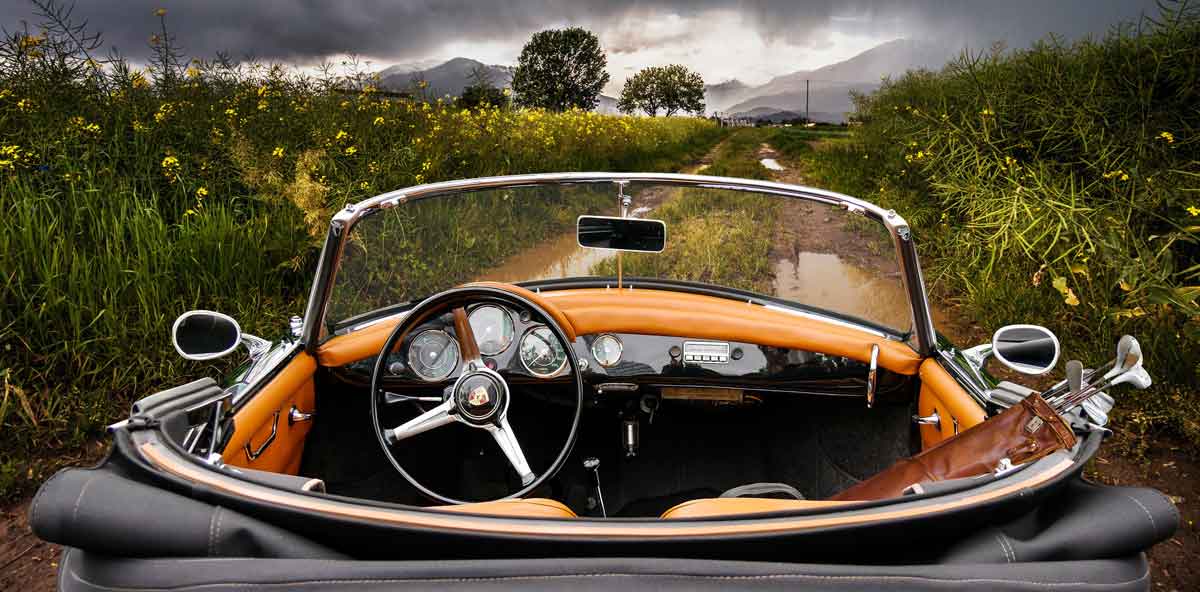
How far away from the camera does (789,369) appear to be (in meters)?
2.64

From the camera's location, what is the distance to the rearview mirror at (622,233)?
237 cm

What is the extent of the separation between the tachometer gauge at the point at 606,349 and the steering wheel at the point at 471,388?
46 cm

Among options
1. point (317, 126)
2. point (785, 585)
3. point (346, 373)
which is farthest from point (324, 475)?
point (317, 126)

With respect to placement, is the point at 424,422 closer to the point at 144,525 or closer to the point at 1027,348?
the point at 144,525

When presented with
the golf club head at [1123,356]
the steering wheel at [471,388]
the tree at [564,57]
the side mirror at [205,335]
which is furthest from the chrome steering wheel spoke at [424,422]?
the tree at [564,57]

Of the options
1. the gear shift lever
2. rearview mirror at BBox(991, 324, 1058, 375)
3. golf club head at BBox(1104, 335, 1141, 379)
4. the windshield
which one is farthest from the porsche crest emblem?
golf club head at BBox(1104, 335, 1141, 379)

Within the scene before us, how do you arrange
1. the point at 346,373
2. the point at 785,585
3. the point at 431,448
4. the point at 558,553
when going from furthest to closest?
1. the point at 431,448
2. the point at 346,373
3. the point at 558,553
4. the point at 785,585

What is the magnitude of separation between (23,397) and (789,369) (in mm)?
4051

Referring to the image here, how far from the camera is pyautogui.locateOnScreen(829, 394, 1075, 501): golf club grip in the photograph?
1406 mm

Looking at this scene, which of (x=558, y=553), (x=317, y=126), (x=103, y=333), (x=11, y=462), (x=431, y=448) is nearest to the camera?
(x=558, y=553)

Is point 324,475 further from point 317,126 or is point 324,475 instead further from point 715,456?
point 317,126

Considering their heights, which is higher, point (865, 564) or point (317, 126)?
point (317, 126)

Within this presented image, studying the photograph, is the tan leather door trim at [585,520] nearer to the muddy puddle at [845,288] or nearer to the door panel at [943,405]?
the door panel at [943,405]

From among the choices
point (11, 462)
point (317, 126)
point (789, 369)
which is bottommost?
point (11, 462)
